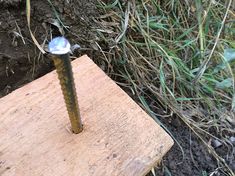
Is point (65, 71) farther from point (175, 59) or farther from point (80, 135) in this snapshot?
point (175, 59)

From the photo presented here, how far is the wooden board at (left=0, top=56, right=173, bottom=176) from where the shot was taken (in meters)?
0.74

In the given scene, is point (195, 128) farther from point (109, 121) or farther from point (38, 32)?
point (38, 32)

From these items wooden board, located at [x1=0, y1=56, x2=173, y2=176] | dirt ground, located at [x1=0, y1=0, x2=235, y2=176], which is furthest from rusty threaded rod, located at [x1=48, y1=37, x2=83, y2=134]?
dirt ground, located at [x1=0, y1=0, x2=235, y2=176]

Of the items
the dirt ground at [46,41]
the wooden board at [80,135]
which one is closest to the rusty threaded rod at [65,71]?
the wooden board at [80,135]

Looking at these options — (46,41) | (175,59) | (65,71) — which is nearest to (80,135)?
(65,71)

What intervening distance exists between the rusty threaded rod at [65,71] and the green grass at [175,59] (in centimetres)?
42

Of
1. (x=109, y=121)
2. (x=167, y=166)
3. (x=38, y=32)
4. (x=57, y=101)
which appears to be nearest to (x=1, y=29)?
(x=38, y=32)

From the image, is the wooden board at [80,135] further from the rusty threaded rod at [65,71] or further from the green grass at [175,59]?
the green grass at [175,59]

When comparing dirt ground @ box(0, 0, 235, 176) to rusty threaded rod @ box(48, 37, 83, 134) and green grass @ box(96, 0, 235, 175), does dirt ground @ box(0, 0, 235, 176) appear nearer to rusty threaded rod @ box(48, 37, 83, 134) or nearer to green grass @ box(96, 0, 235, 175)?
green grass @ box(96, 0, 235, 175)

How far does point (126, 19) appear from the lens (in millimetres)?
1131

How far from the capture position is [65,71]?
0.57m

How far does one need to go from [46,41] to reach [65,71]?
1.60 ft

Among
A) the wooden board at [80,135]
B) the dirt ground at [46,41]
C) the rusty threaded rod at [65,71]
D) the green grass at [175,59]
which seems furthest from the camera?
the green grass at [175,59]

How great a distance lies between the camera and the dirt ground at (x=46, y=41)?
39.3 inches
